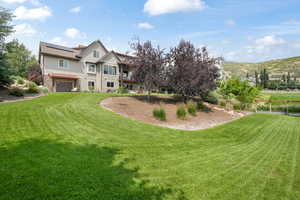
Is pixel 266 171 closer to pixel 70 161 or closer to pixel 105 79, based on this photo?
pixel 70 161

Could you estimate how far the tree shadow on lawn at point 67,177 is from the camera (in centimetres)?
261

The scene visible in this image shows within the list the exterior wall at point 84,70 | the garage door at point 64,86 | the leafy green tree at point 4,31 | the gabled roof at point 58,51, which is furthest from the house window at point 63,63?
the leafy green tree at point 4,31

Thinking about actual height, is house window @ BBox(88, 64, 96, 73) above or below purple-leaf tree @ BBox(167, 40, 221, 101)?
above

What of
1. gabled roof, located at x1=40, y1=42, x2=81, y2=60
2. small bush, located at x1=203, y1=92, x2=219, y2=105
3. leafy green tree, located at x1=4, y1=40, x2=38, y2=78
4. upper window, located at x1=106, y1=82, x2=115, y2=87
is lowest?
small bush, located at x1=203, y1=92, x2=219, y2=105

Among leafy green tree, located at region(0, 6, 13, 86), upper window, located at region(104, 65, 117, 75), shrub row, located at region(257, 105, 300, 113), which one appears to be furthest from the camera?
upper window, located at region(104, 65, 117, 75)

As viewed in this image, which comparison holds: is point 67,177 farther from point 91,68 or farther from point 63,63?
point 91,68

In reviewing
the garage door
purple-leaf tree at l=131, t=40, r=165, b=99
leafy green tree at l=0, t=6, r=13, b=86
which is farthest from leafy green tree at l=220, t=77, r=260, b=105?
leafy green tree at l=0, t=6, r=13, b=86

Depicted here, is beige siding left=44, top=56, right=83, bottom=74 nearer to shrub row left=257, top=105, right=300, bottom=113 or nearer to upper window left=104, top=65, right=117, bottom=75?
upper window left=104, top=65, right=117, bottom=75

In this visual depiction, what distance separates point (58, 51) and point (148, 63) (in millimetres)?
18721

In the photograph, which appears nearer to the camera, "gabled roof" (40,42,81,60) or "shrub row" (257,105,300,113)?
"shrub row" (257,105,300,113)

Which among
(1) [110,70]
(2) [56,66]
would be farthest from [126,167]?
(1) [110,70]

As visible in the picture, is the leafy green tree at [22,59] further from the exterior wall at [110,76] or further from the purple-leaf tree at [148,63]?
the purple-leaf tree at [148,63]

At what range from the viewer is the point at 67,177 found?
3049mm

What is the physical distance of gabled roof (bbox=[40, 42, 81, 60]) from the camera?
23.2 meters
